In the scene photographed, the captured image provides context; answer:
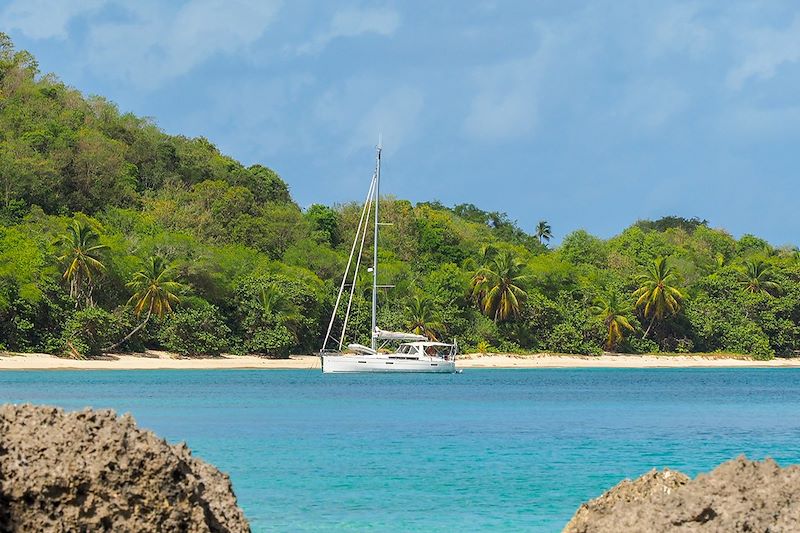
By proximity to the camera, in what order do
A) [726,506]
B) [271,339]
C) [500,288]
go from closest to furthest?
1. [726,506]
2. [271,339]
3. [500,288]

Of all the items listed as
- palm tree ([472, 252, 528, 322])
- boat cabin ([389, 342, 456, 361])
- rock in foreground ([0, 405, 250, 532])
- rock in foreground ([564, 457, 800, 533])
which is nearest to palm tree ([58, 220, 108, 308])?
boat cabin ([389, 342, 456, 361])

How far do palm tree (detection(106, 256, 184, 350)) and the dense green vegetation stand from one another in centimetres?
11

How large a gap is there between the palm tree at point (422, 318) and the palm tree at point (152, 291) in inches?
574

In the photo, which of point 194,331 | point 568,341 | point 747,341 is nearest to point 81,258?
point 194,331

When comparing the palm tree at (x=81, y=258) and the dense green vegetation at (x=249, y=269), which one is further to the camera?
the dense green vegetation at (x=249, y=269)

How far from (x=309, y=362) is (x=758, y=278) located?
3404 cm

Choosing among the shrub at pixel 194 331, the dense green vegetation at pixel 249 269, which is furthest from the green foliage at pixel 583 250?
the shrub at pixel 194 331

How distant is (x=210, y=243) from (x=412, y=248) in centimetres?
1666

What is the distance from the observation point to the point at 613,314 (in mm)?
72938

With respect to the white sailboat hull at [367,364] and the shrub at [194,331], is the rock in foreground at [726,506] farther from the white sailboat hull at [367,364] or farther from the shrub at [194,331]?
the shrub at [194,331]

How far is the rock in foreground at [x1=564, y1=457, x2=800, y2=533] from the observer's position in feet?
16.9

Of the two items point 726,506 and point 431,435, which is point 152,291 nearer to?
point 431,435

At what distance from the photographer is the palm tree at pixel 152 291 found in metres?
59.9

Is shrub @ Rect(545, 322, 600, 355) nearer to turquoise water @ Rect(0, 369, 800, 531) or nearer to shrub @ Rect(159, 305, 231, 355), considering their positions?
turquoise water @ Rect(0, 369, 800, 531)
